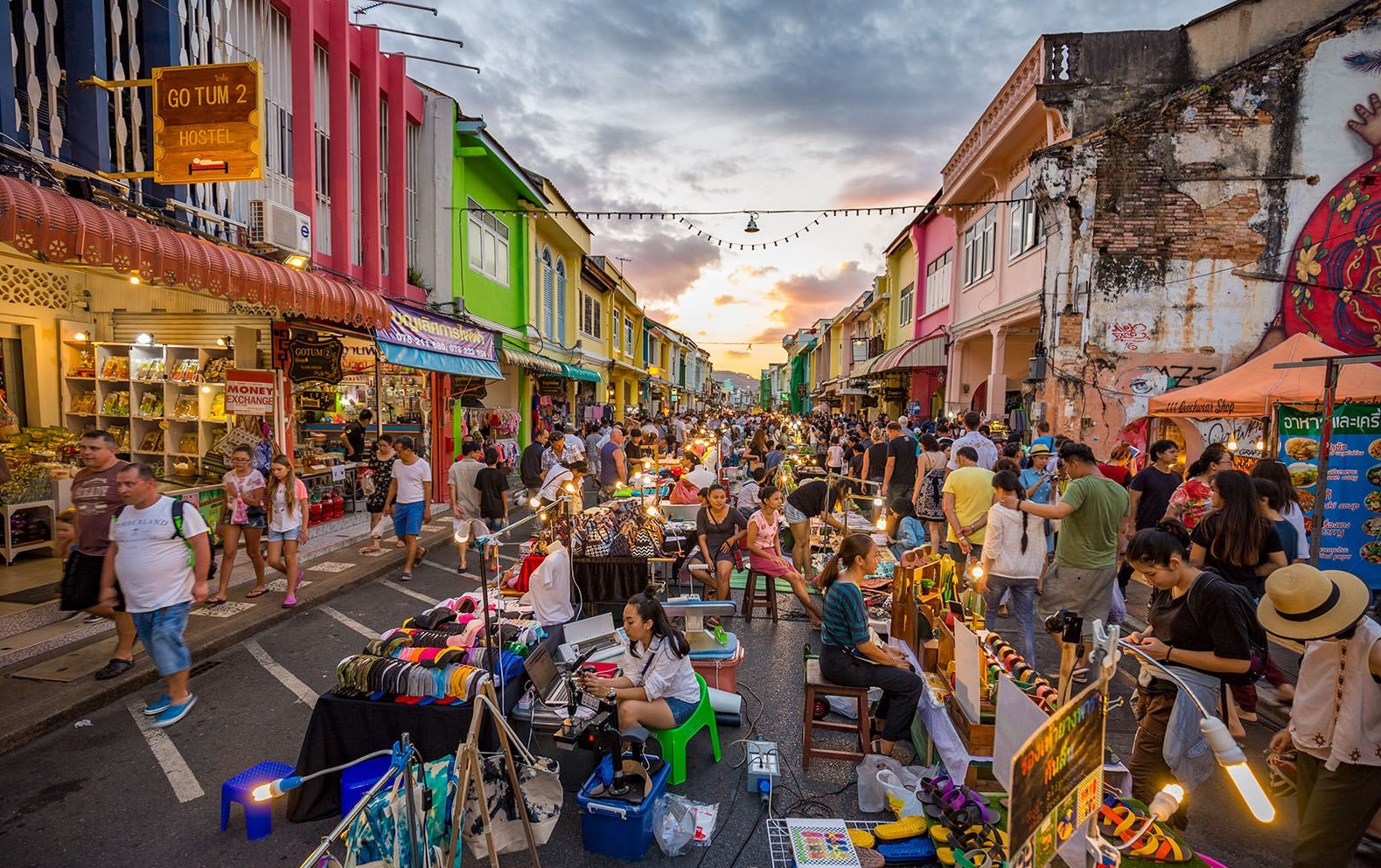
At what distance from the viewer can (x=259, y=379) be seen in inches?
365

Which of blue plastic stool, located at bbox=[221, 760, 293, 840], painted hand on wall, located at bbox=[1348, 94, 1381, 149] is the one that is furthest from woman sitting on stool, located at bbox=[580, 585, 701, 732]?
painted hand on wall, located at bbox=[1348, 94, 1381, 149]

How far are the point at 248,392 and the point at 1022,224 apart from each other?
1574 cm

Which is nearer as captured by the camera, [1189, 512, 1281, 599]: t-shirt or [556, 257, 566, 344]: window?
[1189, 512, 1281, 599]: t-shirt

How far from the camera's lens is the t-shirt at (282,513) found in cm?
704

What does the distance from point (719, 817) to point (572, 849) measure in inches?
36.8

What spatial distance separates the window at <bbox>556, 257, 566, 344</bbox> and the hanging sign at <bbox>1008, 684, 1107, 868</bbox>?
21261 millimetres

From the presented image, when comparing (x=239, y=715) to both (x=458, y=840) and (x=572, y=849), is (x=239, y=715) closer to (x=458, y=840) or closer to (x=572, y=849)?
(x=572, y=849)

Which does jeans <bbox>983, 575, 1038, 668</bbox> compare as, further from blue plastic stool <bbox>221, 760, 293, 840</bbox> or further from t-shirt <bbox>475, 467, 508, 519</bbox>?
t-shirt <bbox>475, 467, 508, 519</bbox>

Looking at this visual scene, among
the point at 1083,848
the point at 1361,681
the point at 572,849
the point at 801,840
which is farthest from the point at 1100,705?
the point at 572,849

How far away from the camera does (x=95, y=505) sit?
5352 mm

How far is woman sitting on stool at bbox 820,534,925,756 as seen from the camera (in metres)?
4.48

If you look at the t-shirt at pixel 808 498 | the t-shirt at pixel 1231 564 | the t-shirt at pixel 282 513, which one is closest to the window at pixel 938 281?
the t-shirt at pixel 808 498

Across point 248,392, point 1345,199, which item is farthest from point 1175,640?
point 1345,199

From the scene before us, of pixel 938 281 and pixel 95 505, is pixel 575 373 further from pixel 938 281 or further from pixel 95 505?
pixel 95 505
